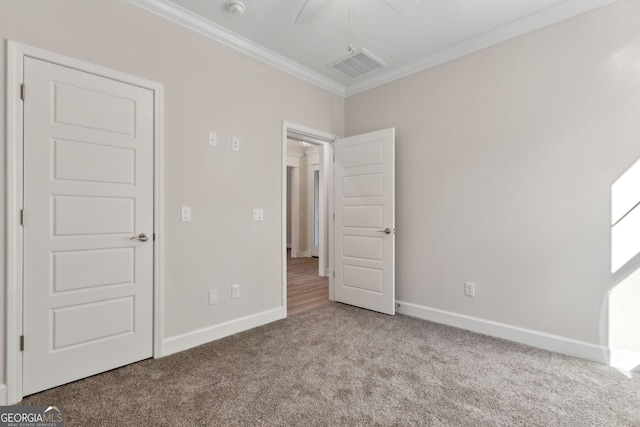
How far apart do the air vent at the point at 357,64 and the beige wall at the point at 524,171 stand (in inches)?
16.5

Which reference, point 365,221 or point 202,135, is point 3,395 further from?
point 365,221

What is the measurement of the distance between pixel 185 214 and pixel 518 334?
310 cm

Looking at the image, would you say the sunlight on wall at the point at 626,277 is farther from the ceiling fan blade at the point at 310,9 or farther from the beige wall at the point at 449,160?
the ceiling fan blade at the point at 310,9

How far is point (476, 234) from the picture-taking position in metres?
2.92

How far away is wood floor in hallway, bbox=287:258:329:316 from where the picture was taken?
3752 millimetres

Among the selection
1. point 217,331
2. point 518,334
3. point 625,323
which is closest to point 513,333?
point 518,334

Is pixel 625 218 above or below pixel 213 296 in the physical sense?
above

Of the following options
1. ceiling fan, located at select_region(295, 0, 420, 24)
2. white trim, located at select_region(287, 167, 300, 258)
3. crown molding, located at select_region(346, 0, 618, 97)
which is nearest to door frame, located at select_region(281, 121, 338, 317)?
crown molding, located at select_region(346, 0, 618, 97)

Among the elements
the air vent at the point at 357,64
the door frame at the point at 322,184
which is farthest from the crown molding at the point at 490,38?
the door frame at the point at 322,184

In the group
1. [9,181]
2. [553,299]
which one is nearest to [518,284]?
[553,299]

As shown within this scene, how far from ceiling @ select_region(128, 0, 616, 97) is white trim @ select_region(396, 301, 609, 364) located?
8.59ft

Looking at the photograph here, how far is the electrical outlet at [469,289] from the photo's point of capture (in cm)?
293

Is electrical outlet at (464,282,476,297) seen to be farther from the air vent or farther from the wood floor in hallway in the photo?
the air vent

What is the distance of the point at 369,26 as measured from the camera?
2.67 metres
